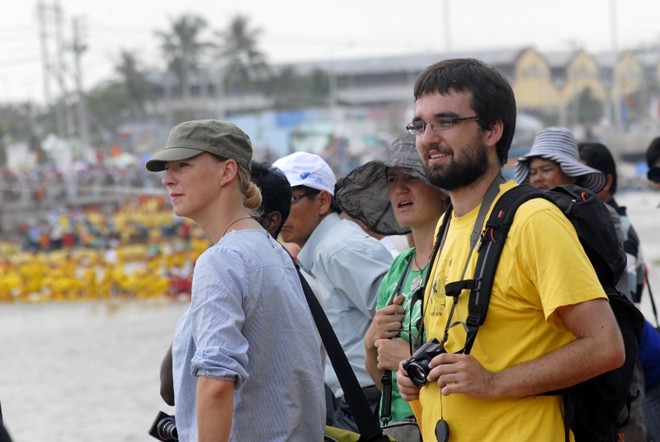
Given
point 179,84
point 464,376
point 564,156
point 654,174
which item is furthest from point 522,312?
point 179,84

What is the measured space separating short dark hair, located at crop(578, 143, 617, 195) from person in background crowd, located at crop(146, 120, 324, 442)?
97.6 inches

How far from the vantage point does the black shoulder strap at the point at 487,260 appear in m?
2.59

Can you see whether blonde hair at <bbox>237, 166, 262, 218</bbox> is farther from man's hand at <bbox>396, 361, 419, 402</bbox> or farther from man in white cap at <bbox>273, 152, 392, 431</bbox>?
man in white cap at <bbox>273, 152, 392, 431</bbox>

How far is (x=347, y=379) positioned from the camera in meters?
3.18

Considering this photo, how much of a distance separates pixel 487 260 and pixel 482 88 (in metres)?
0.46

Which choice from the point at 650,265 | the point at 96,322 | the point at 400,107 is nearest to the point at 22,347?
the point at 96,322

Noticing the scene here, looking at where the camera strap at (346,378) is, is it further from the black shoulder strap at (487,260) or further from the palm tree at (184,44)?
the palm tree at (184,44)

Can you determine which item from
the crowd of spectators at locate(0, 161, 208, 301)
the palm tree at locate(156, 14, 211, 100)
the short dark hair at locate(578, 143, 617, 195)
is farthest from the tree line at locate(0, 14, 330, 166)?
the short dark hair at locate(578, 143, 617, 195)

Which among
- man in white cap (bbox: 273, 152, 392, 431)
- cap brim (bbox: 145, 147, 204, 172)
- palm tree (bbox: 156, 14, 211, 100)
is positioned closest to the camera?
cap brim (bbox: 145, 147, 204, 172)

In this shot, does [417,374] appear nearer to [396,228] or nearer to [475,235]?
[475,235]

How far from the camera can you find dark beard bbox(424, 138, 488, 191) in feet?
9.02

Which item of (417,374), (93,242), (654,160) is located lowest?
(93,242)

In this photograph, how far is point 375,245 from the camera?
4258 millimetres

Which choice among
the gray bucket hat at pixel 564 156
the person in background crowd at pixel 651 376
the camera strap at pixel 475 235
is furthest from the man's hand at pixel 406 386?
the gray bucket hat at pixel 564 156
